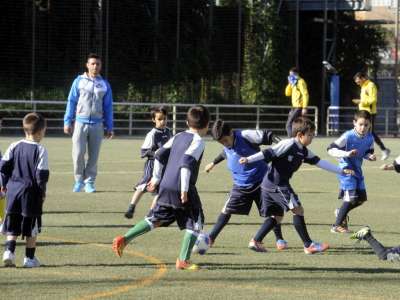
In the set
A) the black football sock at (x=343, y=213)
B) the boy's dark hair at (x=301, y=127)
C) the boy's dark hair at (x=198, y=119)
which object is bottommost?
the black football sock at (x=343, y=213)

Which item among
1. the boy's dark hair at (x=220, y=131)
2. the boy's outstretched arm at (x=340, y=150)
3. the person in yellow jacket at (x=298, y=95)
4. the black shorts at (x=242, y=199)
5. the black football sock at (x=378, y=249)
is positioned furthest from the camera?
the person in yellow jacket at (x=298, y=95)

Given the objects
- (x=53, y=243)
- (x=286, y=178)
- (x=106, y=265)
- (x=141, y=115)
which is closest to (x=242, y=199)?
(x=286, y=178)

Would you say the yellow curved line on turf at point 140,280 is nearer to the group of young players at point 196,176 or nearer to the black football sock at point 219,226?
the group of young players at point 196,176

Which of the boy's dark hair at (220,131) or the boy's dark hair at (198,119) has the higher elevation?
the boy's dark hair at (198,119)

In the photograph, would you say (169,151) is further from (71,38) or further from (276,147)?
(71,38)

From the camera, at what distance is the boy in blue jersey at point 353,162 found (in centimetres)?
1177

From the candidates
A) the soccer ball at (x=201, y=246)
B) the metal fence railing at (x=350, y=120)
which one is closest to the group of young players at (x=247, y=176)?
the soccer ball at (x=201, y=246)

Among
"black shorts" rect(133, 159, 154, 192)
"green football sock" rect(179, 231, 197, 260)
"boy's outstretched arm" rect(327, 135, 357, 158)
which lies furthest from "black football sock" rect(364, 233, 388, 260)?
"black shorts" rect(133, 159, 154, 192)

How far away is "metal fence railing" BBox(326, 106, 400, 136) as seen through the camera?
129 ft

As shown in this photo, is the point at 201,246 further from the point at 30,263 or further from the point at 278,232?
the point at 30,263

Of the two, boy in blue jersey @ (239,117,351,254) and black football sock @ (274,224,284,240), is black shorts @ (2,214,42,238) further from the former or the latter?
black football sock @ (274,224,284,240)

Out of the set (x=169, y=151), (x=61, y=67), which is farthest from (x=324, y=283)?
(x=61, y=67)

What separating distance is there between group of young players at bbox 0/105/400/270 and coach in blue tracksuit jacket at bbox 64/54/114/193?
10.7ft

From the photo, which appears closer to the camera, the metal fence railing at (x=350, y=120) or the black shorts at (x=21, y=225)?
the black shorts at (x=21, y=225)
